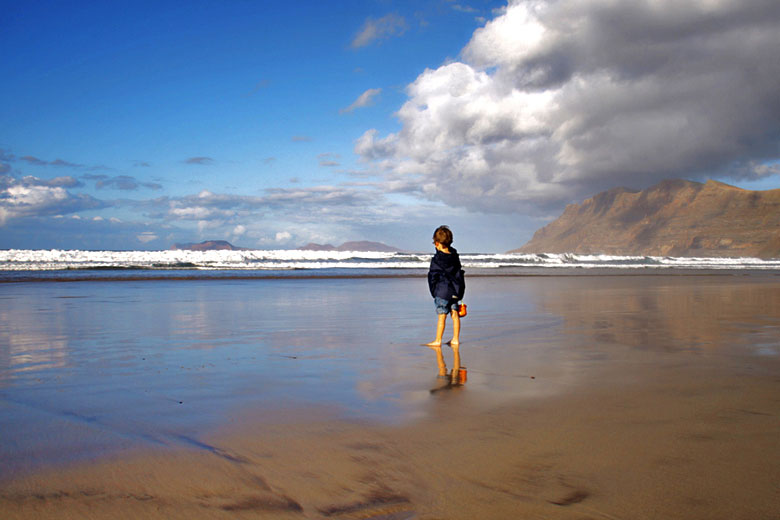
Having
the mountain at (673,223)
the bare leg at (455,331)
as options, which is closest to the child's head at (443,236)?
the bare leg at (455,331)

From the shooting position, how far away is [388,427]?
12.1 feet

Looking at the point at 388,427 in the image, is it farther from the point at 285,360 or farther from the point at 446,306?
the point at 446,306

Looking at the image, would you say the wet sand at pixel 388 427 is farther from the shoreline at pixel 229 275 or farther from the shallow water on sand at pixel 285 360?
the shoreline at pixel 229 275

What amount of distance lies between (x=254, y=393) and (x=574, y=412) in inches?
106

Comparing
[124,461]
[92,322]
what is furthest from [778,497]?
[92,322]

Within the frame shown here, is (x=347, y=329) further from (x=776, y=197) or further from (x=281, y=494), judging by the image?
(x=776, y=197)

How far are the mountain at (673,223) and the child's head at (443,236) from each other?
90573mm

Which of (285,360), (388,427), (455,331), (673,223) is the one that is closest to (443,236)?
(455,331)

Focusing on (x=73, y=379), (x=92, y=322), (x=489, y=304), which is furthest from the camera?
(x=489, y=304)

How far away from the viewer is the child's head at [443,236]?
778 cm

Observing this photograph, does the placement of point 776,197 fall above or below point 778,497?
above

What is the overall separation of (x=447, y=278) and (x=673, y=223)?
137 m

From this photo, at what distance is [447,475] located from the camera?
2838 millimetres

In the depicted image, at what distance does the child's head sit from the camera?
7.78 meters
